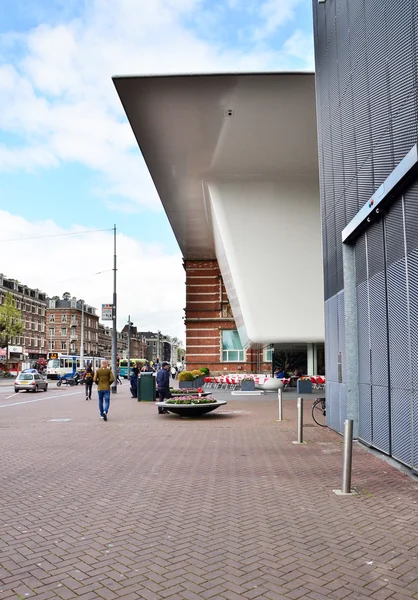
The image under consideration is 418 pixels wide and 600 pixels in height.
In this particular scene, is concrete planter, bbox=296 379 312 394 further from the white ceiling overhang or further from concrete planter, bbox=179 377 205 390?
concrete planter, bbox=179 377 205 390

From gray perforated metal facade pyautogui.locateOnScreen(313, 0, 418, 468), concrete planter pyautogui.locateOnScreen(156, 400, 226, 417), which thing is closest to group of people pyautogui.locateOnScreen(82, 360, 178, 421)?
concrete planter pyautogui.locateOnScreen(156, 400, 226, 417)

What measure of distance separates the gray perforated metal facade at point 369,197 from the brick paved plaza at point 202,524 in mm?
1106

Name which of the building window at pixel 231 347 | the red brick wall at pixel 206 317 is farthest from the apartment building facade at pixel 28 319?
the building window at pixel 231 347

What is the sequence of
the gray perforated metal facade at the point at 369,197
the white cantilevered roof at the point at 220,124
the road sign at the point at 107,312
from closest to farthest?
the gray perforated metal facade at the point at 369,197 < the white cantilevered roof at the point at 220,124 < the road sign at the point at 107,312

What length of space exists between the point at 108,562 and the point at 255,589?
4.14 ft

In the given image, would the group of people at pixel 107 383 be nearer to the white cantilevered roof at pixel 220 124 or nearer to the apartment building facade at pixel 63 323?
the white cantilevered roof at pixel 220 124

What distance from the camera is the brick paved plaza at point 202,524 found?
411cm

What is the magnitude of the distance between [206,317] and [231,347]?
10.7 feet

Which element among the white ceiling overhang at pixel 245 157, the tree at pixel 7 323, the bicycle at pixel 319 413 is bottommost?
the bicycle at pixel 319 413

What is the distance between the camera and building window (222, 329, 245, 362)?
153 ft

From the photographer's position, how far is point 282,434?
1296 cm

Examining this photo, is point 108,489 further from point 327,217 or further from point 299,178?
point 299,178

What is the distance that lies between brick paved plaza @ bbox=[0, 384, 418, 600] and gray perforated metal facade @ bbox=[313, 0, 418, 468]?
3.63ft

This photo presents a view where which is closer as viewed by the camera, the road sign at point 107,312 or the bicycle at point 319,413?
the bicycle at point 319,413
